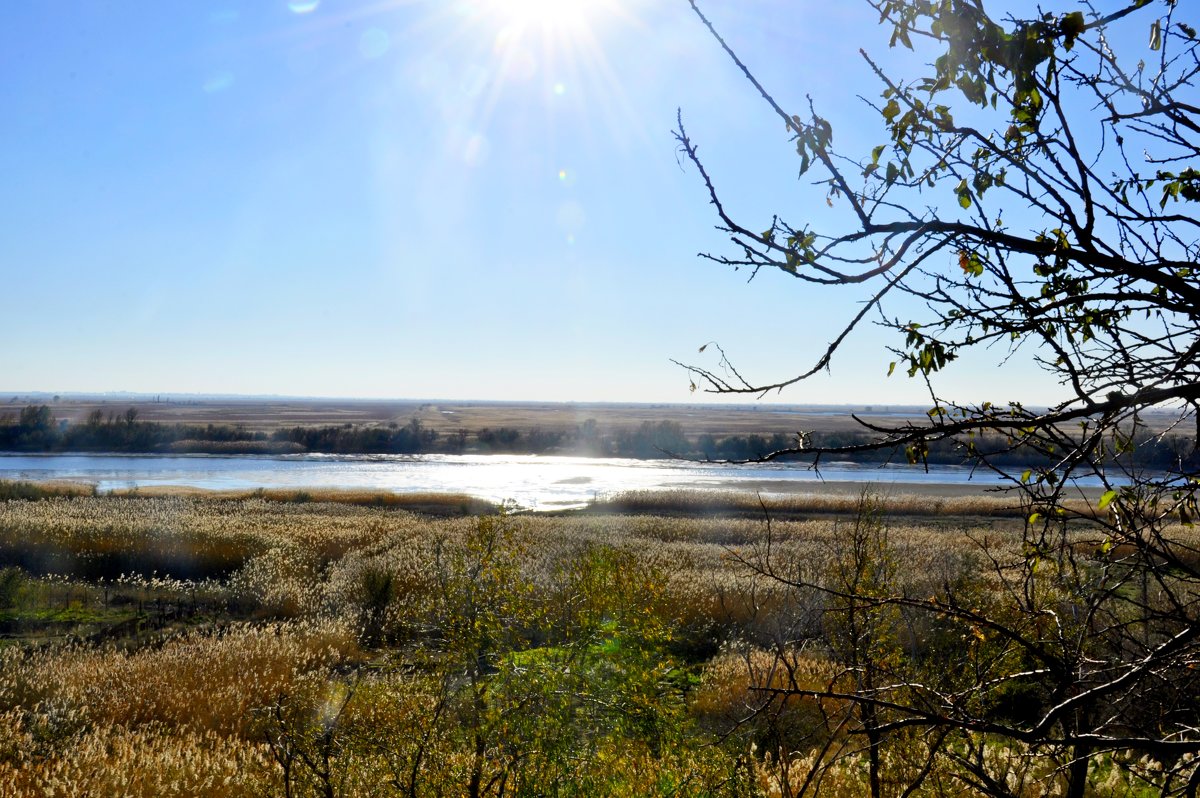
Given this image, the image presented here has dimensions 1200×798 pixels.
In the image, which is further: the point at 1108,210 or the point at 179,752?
the point at 179,752

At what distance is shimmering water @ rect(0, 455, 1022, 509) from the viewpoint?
47312 mm

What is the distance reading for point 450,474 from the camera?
2275 inches

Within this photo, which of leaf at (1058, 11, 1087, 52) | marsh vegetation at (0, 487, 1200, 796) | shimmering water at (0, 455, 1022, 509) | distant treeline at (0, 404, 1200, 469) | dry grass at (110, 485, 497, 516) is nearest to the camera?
leaf at (1058, 11, 1087, 52)

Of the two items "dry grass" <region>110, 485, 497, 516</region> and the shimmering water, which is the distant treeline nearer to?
the shimmering water

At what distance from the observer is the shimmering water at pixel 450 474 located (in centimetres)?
4731

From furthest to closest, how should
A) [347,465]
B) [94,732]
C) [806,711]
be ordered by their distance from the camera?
[347,465], [806,711], [94,732]

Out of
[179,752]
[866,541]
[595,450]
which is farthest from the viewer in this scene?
[595,450]

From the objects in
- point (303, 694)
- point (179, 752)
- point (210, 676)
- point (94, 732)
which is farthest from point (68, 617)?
point (179, 752)

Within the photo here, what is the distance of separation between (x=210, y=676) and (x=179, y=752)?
417cm

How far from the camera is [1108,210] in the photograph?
203 cm

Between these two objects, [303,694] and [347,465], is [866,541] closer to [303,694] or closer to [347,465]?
[303,694]

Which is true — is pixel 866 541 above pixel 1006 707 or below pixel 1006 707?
above

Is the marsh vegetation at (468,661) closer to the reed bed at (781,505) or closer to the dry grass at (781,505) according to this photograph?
the dry grass at (781,505)

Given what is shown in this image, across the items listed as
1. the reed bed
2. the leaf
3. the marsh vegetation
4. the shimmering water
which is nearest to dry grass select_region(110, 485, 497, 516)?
the shimmering water
